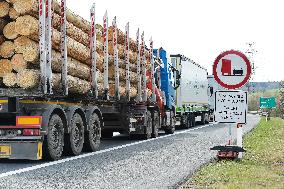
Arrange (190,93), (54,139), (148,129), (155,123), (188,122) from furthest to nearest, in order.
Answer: (188,122) < (190,93) < (155,123) < (148,129) < (54,139)

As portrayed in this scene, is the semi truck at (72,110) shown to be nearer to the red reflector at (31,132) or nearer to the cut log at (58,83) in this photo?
the red reflector at (31,132)

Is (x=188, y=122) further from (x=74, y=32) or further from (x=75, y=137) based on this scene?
(x=75, y=137)

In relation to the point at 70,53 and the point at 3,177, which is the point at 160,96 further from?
the point at 3,177

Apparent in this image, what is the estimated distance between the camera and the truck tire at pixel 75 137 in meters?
12.7

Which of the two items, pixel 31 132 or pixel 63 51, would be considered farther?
pixel 63 51

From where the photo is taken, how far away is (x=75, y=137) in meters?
13.2

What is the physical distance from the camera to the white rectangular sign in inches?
446

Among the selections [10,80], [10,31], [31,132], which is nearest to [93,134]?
[31,132]

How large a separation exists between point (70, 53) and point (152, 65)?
7.86m

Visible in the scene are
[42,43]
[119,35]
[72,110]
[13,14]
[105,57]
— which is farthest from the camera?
[119,35]

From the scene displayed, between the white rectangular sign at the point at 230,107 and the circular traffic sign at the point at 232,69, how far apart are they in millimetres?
174

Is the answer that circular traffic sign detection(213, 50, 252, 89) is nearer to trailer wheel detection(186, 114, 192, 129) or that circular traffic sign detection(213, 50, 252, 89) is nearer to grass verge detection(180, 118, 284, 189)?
grass verge detection(180, 118, 284, 189)

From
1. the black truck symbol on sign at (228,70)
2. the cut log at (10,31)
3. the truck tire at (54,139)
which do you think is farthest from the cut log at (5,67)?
the black truck symbol on sign at (228,70)

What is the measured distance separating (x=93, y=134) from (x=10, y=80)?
3.54m
